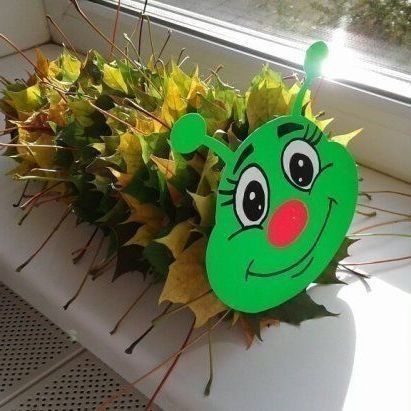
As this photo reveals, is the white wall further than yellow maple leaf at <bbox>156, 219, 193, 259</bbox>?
Yes

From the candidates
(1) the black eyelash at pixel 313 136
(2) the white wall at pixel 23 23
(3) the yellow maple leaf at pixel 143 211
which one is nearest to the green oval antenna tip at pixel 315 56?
(1) the black eyelash at pixel 313 136

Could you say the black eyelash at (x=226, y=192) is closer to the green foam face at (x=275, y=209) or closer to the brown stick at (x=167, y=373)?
the green foam face at (x=275, y=209)

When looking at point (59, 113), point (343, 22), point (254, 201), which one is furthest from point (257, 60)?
point (254, 201)

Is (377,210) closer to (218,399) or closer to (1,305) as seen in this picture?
(218,399)

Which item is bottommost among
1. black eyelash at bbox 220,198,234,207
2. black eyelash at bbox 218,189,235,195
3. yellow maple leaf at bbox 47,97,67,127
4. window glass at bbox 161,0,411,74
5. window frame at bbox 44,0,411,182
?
yellow maple leaf at bbox 47,97,67,127

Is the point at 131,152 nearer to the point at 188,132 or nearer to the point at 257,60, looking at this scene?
the point at 188,132

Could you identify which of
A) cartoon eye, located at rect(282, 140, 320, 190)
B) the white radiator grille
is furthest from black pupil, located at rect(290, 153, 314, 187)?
the white radiator grille

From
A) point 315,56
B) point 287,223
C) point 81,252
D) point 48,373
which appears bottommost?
point 48,373

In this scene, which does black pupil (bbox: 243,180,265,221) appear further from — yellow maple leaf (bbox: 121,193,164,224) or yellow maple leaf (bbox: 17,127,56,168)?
yellow maple leaf (bbox: 17,127,56,168)
